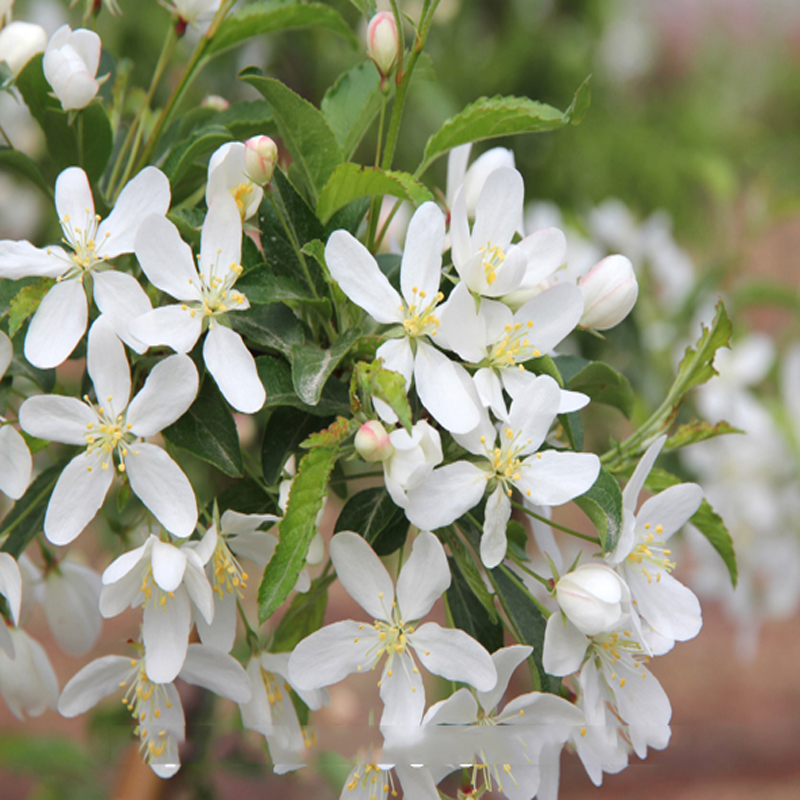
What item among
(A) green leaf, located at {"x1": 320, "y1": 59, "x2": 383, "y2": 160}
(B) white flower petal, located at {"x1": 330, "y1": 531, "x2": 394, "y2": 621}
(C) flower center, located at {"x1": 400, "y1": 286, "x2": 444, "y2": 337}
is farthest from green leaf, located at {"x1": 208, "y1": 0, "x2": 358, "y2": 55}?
(B) white flower petal, located at {"x1": 330, "y1": 531, "x2": 394, "y2": 621}

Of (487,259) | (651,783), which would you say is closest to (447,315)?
(487,259)

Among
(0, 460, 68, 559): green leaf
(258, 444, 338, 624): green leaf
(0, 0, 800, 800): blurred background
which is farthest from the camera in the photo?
(0, 0, 800, 800): blurred background

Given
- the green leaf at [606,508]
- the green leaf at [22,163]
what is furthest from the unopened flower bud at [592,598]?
the green leaf at [22,163]

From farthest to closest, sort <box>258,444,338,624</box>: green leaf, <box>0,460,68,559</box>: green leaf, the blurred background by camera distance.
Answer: the blurred background < <box>0,460,68,559</box>: green leaf < <box>258,444,338,624</box>: green leaf

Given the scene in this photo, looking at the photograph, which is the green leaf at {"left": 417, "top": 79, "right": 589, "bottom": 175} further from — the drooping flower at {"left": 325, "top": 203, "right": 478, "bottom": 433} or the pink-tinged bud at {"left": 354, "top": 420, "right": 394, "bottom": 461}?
the pink-tinged bud at {"left": 354, "top": 420, "right": 394, "bottom": 461}

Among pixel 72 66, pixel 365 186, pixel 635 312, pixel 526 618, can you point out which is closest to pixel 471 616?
pixel 526 618

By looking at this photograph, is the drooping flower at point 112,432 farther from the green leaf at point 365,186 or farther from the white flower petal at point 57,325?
the green leaf at point 365,186
